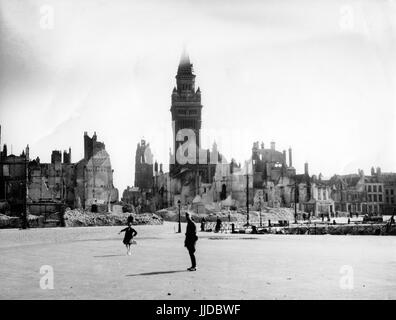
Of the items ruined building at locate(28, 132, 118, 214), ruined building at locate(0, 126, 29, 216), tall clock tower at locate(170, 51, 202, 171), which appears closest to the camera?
ruined building at locate(0, 126, 29, 216)

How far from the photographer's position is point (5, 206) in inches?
2586

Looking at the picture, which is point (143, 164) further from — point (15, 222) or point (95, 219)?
point (15, 222)

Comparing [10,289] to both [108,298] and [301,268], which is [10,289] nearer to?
[108,298]

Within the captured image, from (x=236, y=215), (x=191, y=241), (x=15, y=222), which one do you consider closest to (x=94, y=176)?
(x=236, y=215)

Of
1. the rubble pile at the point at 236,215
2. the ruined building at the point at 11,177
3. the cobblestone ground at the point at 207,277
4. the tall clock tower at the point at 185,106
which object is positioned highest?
the tall clock tower at the point at 185,106

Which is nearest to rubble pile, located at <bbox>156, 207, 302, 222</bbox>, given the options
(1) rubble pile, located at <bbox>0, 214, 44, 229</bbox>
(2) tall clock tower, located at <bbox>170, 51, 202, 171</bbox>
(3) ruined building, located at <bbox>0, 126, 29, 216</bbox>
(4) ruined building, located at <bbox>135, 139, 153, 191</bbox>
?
(1) rubble pile, located at <bbox>0, 214, 44, 229</bbox>

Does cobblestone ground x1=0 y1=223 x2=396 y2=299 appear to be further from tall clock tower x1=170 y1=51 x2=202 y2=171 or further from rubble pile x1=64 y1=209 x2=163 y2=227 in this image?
tall clock tower x1=170 y1=51 x2=202 y2=171

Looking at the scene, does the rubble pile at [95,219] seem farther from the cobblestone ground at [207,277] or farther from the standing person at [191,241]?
the standing person at [191,241]

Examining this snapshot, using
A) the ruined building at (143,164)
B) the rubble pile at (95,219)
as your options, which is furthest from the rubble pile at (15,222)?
the ruined building at (143,164)

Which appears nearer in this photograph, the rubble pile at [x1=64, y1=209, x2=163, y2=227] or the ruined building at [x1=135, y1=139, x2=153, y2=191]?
the rubble pile at [x1=64, y1=209, x2=163, y2=227]

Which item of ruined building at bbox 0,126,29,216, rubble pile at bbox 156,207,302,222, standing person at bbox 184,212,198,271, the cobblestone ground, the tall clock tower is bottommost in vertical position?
rubble pile at bbox 156,207,302,222

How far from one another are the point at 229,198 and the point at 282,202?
36.4ft
